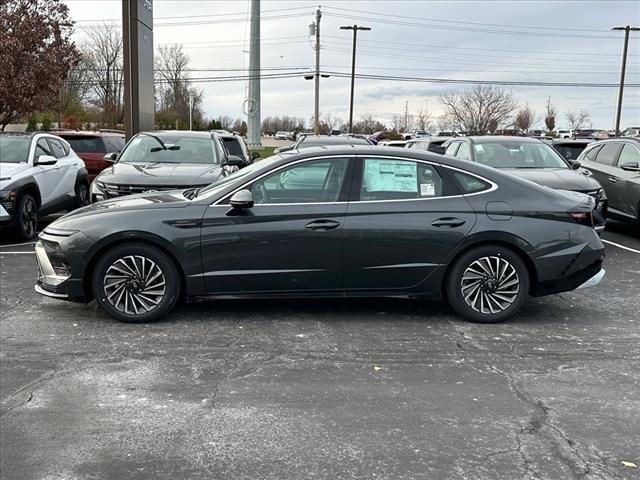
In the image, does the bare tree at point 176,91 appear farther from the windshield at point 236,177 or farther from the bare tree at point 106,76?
the windshield at point 236,177

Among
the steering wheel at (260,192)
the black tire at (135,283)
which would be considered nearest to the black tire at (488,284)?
the steering wheel at (260,192)

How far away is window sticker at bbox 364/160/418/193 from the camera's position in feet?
18.9

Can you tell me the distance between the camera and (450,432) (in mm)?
3662

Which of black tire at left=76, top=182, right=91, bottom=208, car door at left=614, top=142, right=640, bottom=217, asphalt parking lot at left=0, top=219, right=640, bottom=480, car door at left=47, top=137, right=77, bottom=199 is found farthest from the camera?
black tire at left=76, top=182, right=91, bottom=208

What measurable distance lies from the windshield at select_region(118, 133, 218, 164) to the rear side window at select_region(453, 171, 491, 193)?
5316mm

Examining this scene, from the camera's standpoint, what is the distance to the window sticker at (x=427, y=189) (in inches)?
227

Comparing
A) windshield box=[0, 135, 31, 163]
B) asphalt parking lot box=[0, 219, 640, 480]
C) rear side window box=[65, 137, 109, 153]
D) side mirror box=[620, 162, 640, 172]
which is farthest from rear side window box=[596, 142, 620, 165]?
rear side window box=[65, 137, 109, 153]

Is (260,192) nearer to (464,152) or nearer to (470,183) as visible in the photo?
(470,183)

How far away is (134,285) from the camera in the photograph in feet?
18.4

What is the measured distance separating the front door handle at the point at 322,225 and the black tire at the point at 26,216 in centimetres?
587

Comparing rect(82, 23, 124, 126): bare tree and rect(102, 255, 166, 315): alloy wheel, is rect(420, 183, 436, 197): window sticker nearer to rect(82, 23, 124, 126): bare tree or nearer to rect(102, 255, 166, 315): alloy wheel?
rect(102, 255, 166, 315): alloy wheel

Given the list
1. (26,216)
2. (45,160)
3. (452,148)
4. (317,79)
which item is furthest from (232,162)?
(317,79)

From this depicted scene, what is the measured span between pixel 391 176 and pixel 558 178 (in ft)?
13.9

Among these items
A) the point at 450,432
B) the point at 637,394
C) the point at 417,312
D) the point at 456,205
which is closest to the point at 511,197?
the point at 456,205
